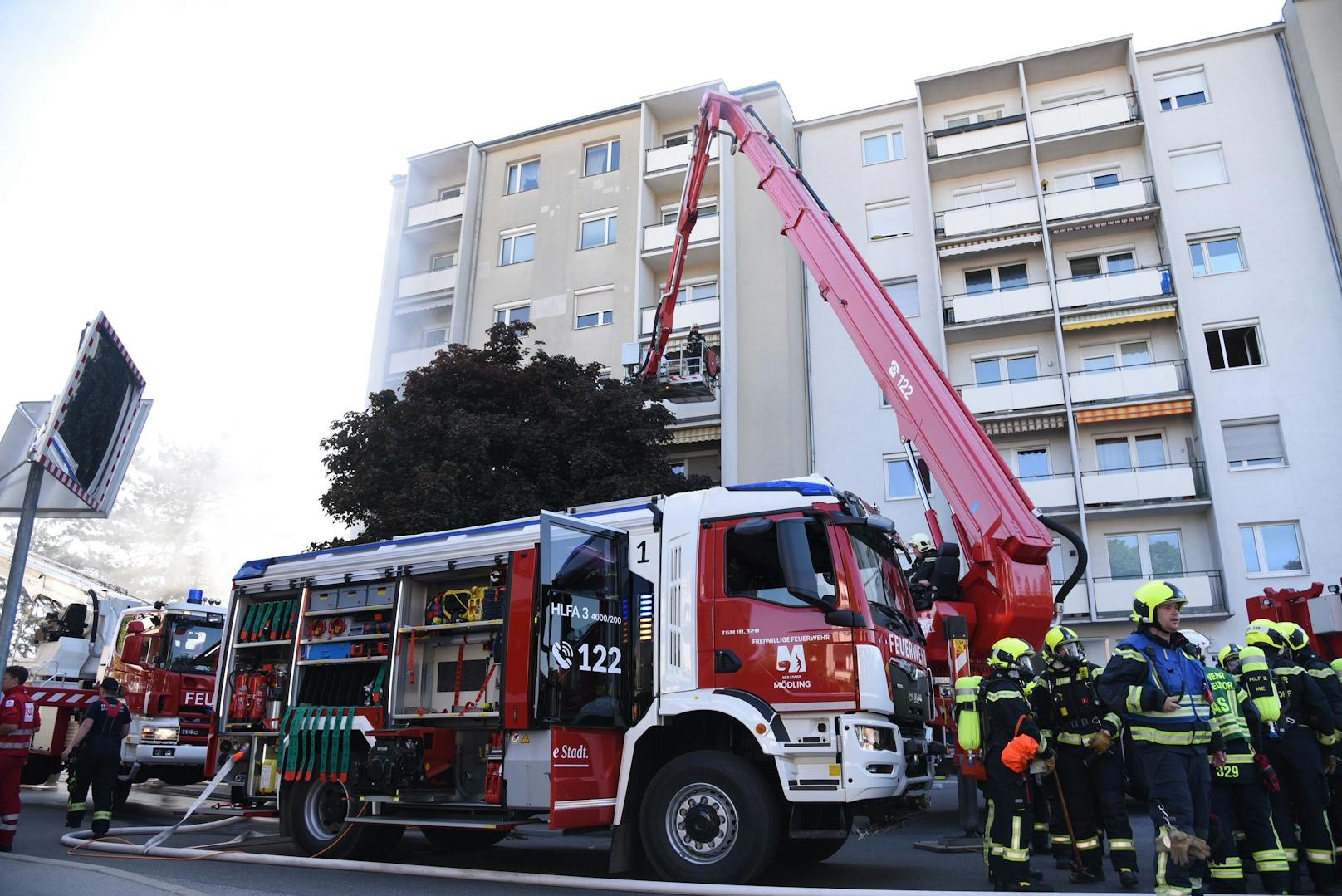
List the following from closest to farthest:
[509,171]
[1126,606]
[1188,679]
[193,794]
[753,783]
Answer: [1188,679] → [753,783] → [193,794] → [1126,606] → [509,171]

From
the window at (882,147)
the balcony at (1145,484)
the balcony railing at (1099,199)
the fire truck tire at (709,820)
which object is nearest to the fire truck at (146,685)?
the fire truck tire at (709,820)

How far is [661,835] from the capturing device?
22.9 feet

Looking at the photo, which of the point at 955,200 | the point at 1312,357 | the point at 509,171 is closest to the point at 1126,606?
the point at 1312,357

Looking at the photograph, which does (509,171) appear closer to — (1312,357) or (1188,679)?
(1312,357)

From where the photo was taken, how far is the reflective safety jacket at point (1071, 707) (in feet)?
23.6

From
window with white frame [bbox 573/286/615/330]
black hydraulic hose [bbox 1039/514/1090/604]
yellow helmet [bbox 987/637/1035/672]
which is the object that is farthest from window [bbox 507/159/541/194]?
yellow helmet [bbox 987/637/1035/672]

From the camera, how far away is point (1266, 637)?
7098 mm

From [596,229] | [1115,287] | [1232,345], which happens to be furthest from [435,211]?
[1232,345]

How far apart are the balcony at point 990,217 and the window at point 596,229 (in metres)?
8.91

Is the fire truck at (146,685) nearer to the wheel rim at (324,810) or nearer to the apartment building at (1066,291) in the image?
the wheel rim at (324,810)

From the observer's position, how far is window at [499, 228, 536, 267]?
27766mm

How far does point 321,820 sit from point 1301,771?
8.22 meters

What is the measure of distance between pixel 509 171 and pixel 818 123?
31.7 ft

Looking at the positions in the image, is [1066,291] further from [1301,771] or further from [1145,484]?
[1301,771]
